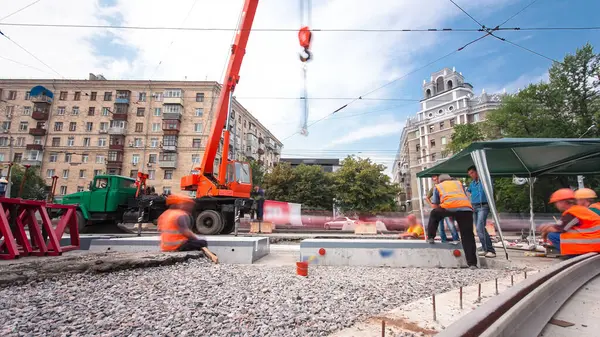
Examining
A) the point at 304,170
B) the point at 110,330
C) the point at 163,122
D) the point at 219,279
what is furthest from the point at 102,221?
the point at 163,122

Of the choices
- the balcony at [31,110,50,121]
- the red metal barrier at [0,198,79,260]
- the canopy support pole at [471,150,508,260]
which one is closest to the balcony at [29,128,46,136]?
the balcony at [31,110,50,121]

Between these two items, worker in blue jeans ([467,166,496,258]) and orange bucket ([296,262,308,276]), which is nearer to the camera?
orange bucket ([296,262,308,276])

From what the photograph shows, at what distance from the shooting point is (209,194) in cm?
1032

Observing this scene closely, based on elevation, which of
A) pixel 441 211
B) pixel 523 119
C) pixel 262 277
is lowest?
pixel 262 277

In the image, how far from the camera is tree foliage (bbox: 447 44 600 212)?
2192cm

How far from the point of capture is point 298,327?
1997 millimetres

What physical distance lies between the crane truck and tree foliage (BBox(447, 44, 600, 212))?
879 inches

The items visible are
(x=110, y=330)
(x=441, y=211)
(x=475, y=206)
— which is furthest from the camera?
(x=475, y=206)

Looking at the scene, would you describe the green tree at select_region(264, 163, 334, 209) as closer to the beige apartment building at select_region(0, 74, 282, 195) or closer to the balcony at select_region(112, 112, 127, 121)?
the beige apartment building at select_region(0, 74, 282, 195)

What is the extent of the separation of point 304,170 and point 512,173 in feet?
78.7

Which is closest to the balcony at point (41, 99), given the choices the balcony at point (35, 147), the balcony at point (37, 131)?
the balcony at point (37, 131)

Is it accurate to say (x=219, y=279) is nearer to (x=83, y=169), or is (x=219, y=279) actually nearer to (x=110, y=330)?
(x=110, y=330)

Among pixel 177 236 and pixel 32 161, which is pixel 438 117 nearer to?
pixel 177 236

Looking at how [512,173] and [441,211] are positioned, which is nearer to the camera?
[441,211]
